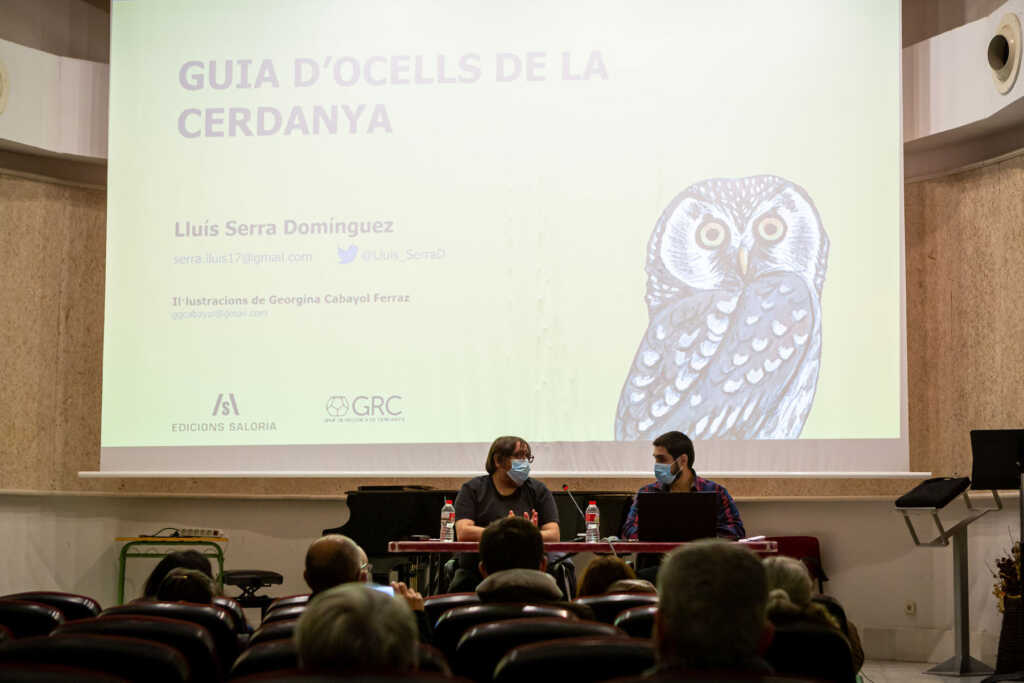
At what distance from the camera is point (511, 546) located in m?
3.49

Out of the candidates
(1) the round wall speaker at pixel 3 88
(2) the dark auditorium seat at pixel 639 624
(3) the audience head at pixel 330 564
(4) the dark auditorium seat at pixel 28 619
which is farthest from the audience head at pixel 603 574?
(1) the round wall speaker at pixel 3 88

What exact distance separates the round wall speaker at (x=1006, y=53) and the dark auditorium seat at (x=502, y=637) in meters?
5.38

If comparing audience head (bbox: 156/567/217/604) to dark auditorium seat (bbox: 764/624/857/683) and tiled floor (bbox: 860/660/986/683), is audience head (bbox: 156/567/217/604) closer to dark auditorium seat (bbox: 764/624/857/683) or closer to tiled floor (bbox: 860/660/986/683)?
dark auditorium seat (bbox: 764/624/857/683)

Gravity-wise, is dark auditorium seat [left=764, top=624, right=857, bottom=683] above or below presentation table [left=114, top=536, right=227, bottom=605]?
above

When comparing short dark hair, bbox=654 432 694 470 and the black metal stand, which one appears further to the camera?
the black metal stand

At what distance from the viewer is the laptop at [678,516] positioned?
4883 millimetres

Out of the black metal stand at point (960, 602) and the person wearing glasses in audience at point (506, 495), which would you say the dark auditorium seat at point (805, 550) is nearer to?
the black metal stand at point (960, 602)

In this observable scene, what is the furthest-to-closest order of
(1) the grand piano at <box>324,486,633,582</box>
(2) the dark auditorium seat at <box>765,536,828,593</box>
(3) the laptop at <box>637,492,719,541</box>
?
(2) the dark auditorium seat at <box>765,536,828,593</box>, (1) the grand piano at <box>324,486,633,582</box>, (3) the laptop at <box>637,492,719,541</box>

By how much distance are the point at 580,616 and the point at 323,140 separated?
5.07 meters

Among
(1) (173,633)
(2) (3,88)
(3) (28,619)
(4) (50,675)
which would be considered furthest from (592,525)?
(2) (3,88)

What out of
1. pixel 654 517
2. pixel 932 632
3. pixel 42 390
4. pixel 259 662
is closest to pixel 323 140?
pixel 42 390

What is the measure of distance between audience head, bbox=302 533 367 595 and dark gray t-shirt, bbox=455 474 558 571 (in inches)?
88.6

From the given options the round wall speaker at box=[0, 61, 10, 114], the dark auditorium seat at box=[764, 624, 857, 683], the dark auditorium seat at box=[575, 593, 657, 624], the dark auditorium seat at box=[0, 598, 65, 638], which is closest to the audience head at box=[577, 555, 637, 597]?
the dark auditorium seat at box=[575, 593, 657, 624]

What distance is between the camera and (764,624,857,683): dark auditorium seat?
7.91 feet
